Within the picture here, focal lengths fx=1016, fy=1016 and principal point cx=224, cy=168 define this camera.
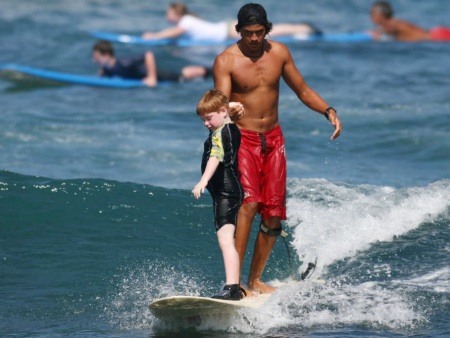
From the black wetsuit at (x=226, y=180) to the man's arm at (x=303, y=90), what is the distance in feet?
2.18

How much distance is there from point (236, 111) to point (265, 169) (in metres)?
0.55

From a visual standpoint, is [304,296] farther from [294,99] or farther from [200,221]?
[294,99]

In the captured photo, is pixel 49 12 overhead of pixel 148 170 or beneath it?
overhead

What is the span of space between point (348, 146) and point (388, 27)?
10532 mm

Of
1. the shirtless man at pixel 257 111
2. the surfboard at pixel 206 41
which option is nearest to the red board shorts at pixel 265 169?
the shirtless man at pixel 257 111

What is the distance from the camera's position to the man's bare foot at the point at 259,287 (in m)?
7.33

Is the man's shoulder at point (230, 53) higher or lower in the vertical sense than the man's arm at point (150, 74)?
higher

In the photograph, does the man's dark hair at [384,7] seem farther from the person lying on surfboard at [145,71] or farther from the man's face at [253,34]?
the man's face at [253,34]

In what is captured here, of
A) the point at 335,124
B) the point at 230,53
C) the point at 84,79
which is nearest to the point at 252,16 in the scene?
the point at 230,53

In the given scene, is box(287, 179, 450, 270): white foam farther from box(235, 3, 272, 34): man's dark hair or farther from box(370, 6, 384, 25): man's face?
box(370, 6, 384, 25): man's face

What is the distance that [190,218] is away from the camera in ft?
31.0

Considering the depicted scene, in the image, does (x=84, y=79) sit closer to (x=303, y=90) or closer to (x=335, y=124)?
(x=303, y=90)

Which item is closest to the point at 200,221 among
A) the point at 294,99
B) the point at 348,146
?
the point at 348,146

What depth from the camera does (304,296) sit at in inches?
287
